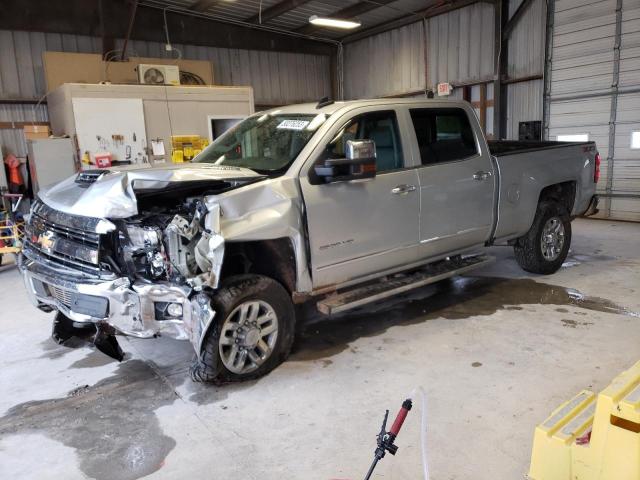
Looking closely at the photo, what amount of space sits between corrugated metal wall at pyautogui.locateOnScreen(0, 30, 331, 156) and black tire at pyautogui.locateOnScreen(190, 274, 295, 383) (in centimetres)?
891

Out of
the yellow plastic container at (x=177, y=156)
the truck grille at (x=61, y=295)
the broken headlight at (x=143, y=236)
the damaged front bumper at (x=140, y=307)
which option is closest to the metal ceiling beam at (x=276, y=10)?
the yellow plastic container at (x=177, y=156)

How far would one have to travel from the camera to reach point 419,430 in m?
2.68

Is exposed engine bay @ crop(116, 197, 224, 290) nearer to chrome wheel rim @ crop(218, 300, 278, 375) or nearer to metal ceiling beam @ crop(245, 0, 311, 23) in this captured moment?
chrome wheel rim @ crop(218, 300, 278, 375)

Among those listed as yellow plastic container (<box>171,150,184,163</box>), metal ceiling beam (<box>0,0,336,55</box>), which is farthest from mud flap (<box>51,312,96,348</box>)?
metal ceiling beam (<box>0,0,336,55</box>)

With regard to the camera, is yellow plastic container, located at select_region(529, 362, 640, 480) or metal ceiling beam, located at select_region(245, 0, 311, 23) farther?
metal ceiling beam, located at select_region(245, 0, 311, 23)

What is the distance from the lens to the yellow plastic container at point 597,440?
1565 mm

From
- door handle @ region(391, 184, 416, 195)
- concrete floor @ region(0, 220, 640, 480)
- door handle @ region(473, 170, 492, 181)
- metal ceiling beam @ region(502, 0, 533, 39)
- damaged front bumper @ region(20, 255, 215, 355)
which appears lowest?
concrete floor @ region(0, 220, 640, 480)

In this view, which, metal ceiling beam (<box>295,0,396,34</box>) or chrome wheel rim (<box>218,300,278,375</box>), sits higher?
metal ceiling beam (<box>295,0,396,34</box>)

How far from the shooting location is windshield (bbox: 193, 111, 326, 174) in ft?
11.9

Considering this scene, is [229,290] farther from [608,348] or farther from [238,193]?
[608,348]

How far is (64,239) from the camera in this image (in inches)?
128

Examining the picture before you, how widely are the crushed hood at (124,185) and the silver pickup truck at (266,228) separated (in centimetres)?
1

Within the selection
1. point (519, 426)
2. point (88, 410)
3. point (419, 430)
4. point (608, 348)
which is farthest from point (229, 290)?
point (608, 348)

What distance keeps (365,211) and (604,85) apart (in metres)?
7.61
